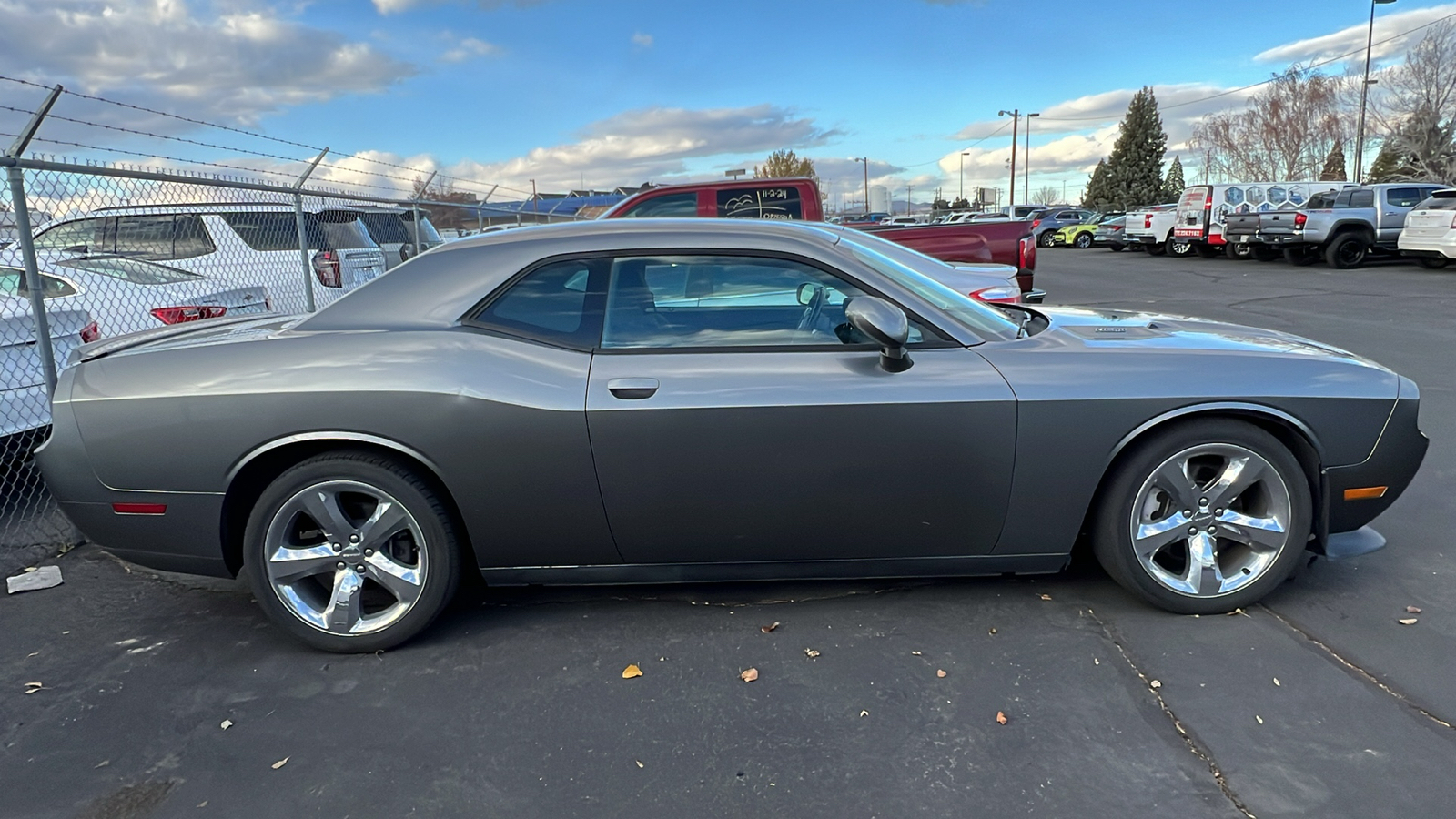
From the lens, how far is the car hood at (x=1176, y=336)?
3.16 m

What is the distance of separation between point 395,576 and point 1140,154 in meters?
70.9

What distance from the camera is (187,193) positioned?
6023 mm

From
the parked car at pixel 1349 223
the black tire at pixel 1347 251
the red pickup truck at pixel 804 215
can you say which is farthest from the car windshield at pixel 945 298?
the black tire at pixel 1347 251

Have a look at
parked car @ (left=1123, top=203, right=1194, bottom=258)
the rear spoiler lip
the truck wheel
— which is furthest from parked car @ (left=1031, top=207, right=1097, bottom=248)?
the rear spoiler lip

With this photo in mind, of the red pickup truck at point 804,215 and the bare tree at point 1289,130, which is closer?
the red pickup truck at point 804,215

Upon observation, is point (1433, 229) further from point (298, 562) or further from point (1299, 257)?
point (298, 562)

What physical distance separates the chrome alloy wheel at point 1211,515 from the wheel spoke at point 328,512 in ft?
9.24

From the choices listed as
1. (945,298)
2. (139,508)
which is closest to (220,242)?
(139,508)

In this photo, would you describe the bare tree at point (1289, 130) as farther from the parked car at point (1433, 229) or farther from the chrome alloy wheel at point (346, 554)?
the chrome alloy wheel at point (346, 554)

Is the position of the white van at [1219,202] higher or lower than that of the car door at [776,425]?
higher

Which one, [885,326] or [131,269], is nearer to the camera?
[885,326]

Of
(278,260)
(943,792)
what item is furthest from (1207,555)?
(278,260)

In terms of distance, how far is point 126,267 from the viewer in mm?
6184

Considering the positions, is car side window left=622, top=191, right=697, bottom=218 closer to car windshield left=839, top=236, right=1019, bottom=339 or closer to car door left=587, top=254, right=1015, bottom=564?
car windshield left=839, top=236, right=1019, bottom=339
